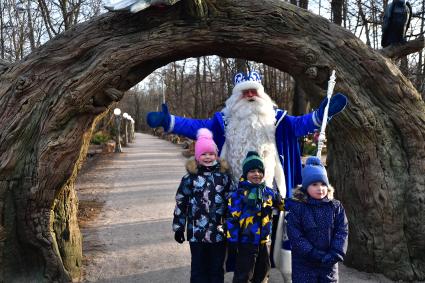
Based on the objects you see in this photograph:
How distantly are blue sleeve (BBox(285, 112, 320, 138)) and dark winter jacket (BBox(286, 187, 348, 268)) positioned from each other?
797 millimetres

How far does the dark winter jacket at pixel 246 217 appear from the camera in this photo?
3414mm

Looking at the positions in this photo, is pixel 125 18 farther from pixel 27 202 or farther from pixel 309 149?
pixel 309 149

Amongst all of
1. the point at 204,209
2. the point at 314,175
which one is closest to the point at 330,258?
the point at 314,175

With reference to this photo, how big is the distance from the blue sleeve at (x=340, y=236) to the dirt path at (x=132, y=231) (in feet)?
4.94

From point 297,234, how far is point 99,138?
21.1 metres

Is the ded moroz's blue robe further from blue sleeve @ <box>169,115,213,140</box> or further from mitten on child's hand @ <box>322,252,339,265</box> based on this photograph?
mitten on child's hand @ <box>322,252,339,265</box>

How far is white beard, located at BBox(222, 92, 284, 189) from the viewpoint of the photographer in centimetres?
377

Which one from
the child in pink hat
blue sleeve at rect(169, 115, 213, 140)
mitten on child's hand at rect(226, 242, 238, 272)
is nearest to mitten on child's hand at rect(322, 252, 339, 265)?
the child in pink hat

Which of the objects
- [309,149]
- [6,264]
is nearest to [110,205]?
[6,264]

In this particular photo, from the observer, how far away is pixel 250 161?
341cm

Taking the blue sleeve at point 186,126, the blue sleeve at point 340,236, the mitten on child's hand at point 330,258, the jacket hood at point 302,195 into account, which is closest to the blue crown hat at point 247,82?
the blue sleeve at point 186,126

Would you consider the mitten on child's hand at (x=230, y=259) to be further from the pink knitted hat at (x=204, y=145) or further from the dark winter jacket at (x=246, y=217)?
the pink knitted hat at (x=204, y=145)

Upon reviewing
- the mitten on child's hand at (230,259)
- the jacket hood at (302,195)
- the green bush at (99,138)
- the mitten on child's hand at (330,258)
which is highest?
the jacket hood at (302,195)

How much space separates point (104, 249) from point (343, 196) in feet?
10.6
